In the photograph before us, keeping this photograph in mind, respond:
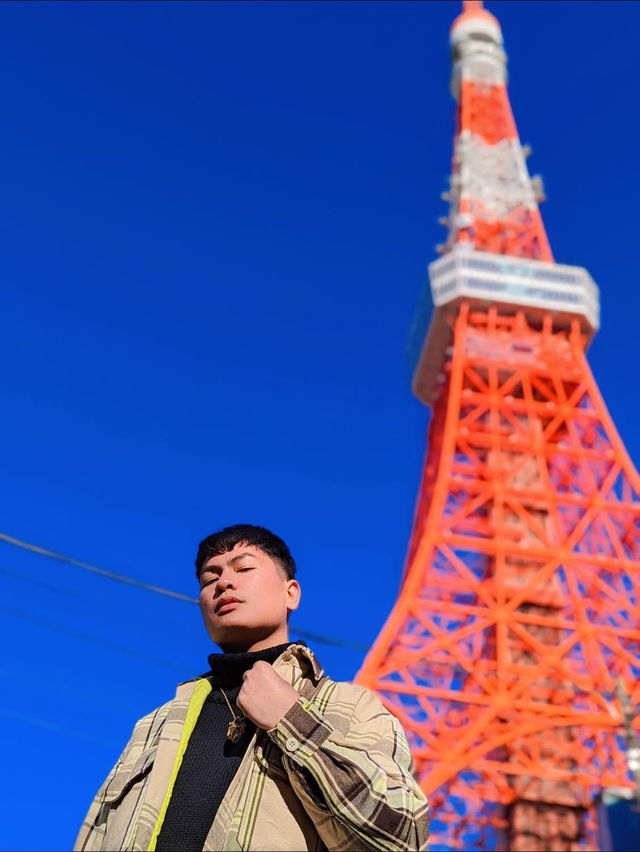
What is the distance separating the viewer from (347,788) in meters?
1.71

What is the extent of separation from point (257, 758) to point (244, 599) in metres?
0.40

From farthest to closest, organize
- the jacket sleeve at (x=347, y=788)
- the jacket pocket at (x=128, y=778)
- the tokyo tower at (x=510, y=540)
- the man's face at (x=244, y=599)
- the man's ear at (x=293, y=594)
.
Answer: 1. the tokyo tower at (x=510, y=540)
2. the man's ear at (x=293, y=594)
3. the man's face at (x=244, y=599)
4. the jacket pocket at (x=128, y=778)
5. the jacket sleeve at (x=347, y=788)

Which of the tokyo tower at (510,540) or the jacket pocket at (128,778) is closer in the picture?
the jacket pocket at (128,778)

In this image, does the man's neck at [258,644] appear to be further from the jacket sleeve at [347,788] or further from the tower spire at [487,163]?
the tower spire at [487,163]

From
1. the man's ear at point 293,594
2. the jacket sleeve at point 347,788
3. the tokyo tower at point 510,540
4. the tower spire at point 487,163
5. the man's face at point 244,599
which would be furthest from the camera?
the tower spire at point 487,163

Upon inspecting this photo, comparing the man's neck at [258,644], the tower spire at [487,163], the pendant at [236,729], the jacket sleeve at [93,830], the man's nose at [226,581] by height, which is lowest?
the jacket sleeve at [93,830]

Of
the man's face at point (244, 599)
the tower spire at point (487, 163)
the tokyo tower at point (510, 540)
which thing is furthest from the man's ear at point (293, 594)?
the tower spire at point (487, 163)

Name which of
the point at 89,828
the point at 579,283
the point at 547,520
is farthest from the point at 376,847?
the point at 579,283

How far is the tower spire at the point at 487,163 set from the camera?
2749 cm

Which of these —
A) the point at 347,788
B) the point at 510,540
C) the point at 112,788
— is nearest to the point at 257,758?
the point at 347,788

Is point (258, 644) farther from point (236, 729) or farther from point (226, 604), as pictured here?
point (236, 729)

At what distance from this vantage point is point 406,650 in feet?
59.3

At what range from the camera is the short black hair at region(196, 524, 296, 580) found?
90.2 inches

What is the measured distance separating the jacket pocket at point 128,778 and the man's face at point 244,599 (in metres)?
0.30
